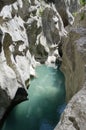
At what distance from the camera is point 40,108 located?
17062 mm

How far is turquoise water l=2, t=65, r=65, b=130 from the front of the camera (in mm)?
14236

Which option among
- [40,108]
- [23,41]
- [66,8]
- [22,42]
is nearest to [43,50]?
[66,8]

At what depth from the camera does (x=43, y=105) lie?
17.7m

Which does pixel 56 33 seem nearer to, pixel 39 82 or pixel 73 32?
pixel 39 82

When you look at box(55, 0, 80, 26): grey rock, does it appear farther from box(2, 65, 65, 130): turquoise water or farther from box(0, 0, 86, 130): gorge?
box(2, 65, 65, 130): turquoise water

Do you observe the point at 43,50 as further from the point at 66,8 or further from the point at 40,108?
the point at 40,108

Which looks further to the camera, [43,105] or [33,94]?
[33,94]

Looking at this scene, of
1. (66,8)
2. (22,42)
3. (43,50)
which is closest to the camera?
(22,42)

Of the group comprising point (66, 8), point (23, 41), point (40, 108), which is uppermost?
point (23, 41)

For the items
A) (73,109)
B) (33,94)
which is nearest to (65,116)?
(73,109)

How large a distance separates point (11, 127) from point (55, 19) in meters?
24.1

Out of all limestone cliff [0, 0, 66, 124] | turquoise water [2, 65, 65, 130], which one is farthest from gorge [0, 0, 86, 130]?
turquoise water [2, 65, 65, 130]

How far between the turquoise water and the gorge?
80cm

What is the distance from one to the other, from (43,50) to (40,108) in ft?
50.7
